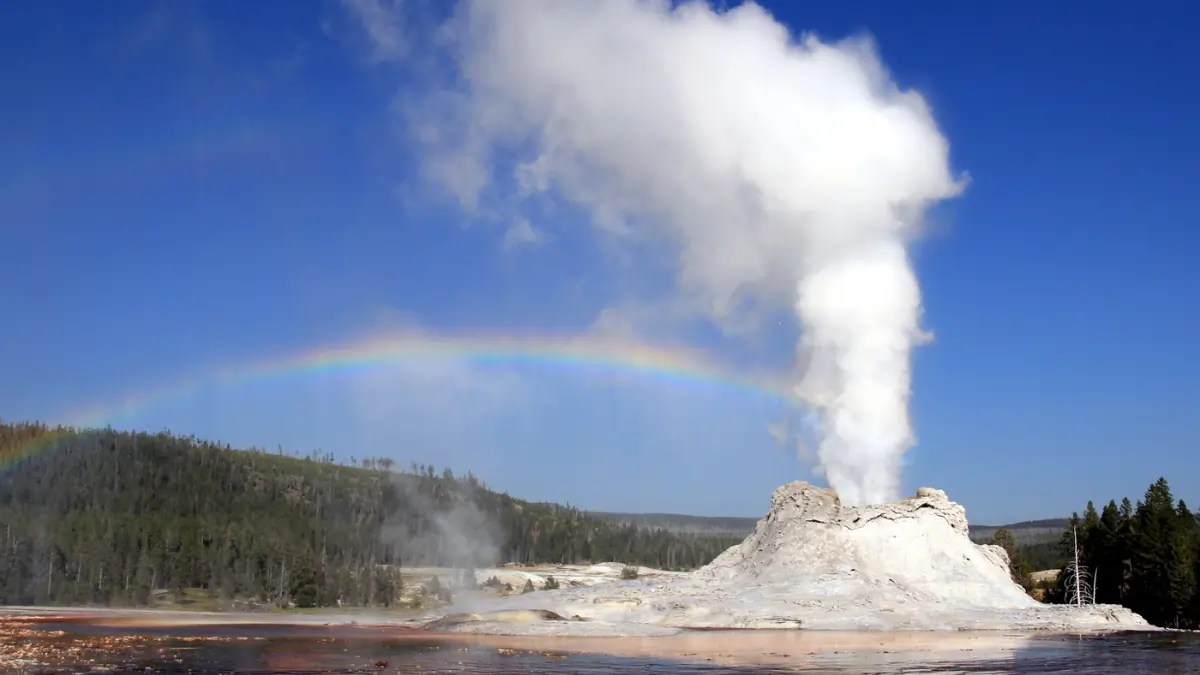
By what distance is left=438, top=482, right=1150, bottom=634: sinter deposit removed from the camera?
192 ft

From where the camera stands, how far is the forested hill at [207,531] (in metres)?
112

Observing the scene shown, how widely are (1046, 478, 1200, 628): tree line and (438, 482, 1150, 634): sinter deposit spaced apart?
10058mm

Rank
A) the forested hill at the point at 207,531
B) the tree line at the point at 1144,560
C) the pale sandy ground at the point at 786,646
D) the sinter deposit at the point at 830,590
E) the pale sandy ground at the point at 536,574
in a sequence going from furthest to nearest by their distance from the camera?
the pale sandy ground at the point at 536,574 → the forested hill at the point at 207,531 → the tree line at the point at 1144,560 → the sinter deposit at the point at 830,590 → the pale sandy ground at the point at 786,646

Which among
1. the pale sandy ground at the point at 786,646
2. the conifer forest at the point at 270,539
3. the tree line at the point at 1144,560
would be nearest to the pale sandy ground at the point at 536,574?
the conifer forest at the point at 270,539

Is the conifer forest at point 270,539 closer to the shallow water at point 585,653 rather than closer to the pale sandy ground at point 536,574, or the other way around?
Result: the pale sandy ground at point 536,574

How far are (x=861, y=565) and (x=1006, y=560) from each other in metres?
15.0

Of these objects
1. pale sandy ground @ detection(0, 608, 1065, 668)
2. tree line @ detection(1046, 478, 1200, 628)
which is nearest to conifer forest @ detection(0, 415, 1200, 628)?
tree line @ detection(1046, 478, 1200, 628)

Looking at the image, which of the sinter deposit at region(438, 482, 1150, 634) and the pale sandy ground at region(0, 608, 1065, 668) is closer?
the pale sandy ground at region(0, 608, 1065, 668)

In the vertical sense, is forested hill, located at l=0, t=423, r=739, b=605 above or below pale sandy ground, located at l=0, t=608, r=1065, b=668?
above

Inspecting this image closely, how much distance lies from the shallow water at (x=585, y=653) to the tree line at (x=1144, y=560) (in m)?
14.9

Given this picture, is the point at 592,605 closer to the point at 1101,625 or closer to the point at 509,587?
the point at 1101,625

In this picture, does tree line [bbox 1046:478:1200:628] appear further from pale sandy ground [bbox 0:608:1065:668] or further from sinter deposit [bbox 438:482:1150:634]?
pale sandy ground [bbox 0:608:1065:668]

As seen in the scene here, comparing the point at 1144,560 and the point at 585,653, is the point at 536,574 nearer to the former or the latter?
the point at 1144,560

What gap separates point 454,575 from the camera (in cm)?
13488
